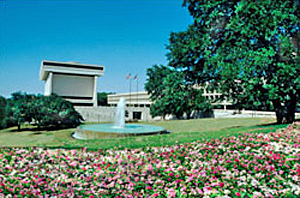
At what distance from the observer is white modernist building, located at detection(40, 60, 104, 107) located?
2161 inches

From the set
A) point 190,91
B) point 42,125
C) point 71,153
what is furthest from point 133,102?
point 71,153

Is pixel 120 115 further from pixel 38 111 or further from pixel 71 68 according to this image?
pixel 71 68

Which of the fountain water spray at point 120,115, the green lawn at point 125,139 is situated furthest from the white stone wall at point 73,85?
the fountain water spray at point 120,115

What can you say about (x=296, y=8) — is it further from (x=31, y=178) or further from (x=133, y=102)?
(x=133, y=102)

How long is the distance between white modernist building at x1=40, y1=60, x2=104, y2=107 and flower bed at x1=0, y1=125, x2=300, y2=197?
50.0 metres

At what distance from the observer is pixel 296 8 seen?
45.9 feet

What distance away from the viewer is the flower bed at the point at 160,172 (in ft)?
15.2

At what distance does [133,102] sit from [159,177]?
83482 mm

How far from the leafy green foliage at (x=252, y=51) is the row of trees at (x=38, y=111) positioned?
15.6 m

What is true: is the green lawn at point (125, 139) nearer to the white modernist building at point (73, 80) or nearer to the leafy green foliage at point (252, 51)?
the leafy green foliage at point (252, 51)

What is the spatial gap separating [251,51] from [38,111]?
67.2ft

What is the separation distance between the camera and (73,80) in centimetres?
5856

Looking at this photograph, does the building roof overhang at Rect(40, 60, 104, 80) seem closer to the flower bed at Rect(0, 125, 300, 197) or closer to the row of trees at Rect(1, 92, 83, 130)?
the row of trees at Rect(1, 92, 83, 130)

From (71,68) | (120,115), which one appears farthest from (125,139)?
(71,68)
